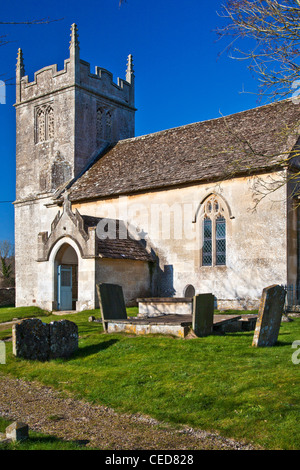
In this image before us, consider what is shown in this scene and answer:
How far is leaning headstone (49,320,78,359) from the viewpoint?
10.6m

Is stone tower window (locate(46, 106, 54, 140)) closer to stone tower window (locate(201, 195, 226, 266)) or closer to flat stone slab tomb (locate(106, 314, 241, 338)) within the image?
stone tower window (locate(201, 195, 226, 266))

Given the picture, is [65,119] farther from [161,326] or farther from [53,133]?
[161,326]

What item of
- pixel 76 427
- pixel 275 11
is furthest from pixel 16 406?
pixel 275 11

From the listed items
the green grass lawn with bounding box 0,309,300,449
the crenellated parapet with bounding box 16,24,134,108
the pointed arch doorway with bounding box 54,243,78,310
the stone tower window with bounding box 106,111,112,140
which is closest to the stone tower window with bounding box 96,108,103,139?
the stone tower window with bounding box 106,111,112,140

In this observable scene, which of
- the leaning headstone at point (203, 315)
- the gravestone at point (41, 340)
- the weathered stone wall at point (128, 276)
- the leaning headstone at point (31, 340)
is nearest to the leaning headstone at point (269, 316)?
the leaning headstone at point (203, 315)

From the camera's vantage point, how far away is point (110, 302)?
13055 mm

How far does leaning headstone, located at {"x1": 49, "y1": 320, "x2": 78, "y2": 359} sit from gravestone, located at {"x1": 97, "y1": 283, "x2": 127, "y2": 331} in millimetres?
1641

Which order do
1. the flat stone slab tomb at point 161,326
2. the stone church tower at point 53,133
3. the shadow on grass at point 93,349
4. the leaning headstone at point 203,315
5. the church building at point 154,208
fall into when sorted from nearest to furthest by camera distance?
the shadow on grass at point 93,349 < the leaning headstone at point 203,315 < the flat stone slab tomb at point 161,326 < the church building at point 154,208 < the stone church tower at point 53,133

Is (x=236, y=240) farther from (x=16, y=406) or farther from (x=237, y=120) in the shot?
(x=16, y=406)

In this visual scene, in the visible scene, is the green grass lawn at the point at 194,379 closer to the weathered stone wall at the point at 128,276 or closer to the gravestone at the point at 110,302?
the gravestone at the point at 110,302

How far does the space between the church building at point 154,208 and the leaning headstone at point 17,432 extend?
10.4 m

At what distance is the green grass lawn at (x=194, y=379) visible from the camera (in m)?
6.18

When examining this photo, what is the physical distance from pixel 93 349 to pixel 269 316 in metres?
4.14

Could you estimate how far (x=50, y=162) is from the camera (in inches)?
1136
